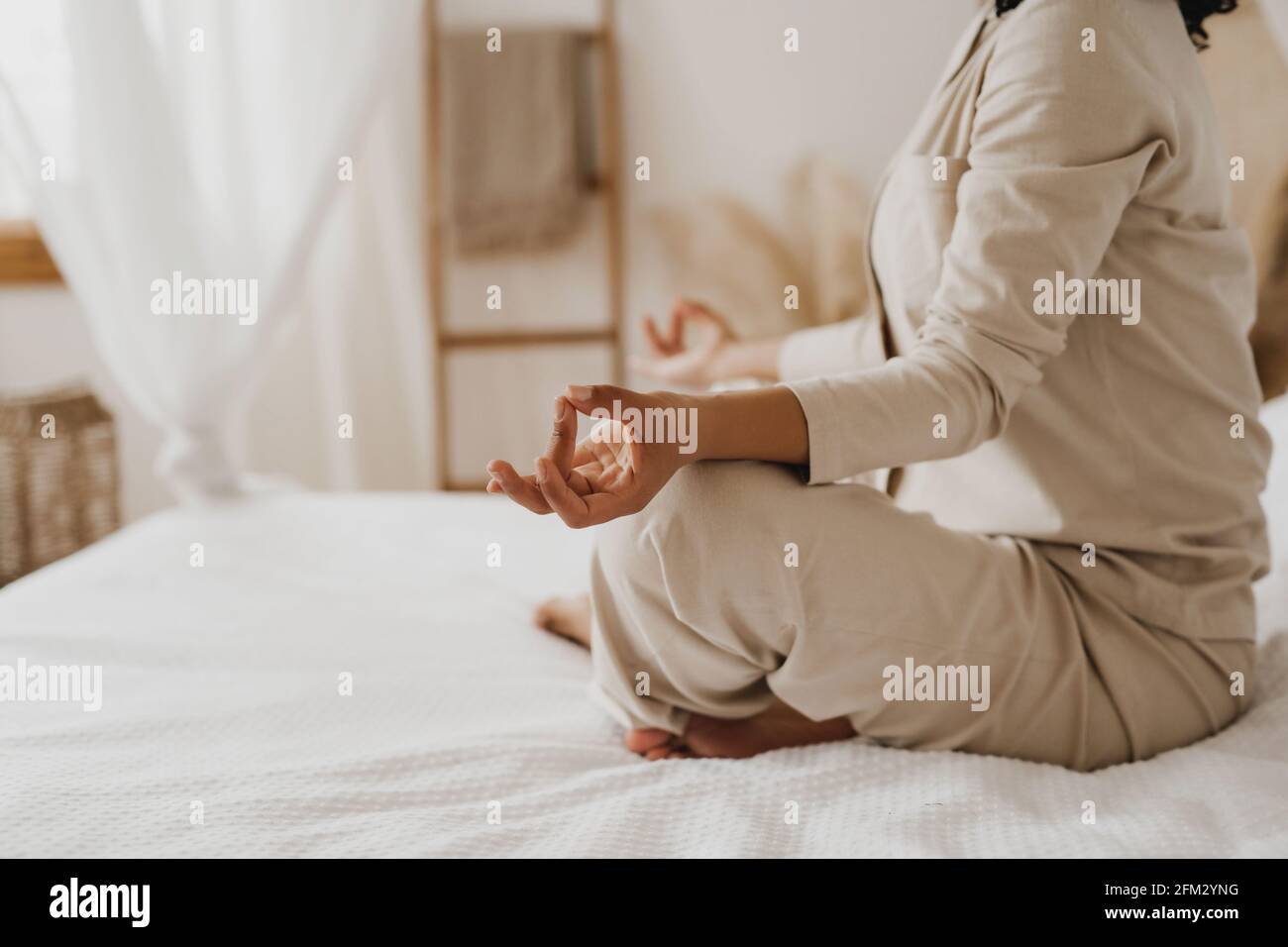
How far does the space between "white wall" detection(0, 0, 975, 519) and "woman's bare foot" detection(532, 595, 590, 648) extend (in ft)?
4.36

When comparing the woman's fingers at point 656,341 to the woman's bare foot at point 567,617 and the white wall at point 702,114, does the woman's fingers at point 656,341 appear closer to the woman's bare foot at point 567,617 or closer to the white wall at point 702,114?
the woman's bare foot at point 567,617

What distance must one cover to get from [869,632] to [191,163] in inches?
46.2

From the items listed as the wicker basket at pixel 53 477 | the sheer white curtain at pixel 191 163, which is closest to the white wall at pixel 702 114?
the wicker basket at pixel 53 477

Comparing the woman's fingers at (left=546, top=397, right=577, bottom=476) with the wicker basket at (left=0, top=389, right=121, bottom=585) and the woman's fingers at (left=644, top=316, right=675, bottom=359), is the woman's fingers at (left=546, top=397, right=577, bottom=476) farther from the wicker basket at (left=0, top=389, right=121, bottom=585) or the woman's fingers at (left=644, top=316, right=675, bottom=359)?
the wicker basket at (left=0, top=389, right=121, bottom=585)

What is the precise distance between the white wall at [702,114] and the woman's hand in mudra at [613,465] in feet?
5.55

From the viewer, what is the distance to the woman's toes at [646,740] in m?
0.91

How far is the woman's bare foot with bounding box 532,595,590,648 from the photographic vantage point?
1145 mm

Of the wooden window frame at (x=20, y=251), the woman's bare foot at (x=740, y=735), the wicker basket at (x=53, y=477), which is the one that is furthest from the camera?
the wooden window frame at (x=20, y=251)

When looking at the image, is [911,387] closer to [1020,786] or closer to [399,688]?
[1020,786]

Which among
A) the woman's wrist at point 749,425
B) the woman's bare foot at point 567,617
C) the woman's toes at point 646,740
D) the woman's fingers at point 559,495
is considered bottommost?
the woman's toes at point 646,740

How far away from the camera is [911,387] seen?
0.82 m

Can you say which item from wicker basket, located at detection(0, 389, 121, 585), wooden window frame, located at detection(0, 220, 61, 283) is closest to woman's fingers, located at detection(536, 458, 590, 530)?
wicker basket, located at detection(0, 389, 121, 585)
